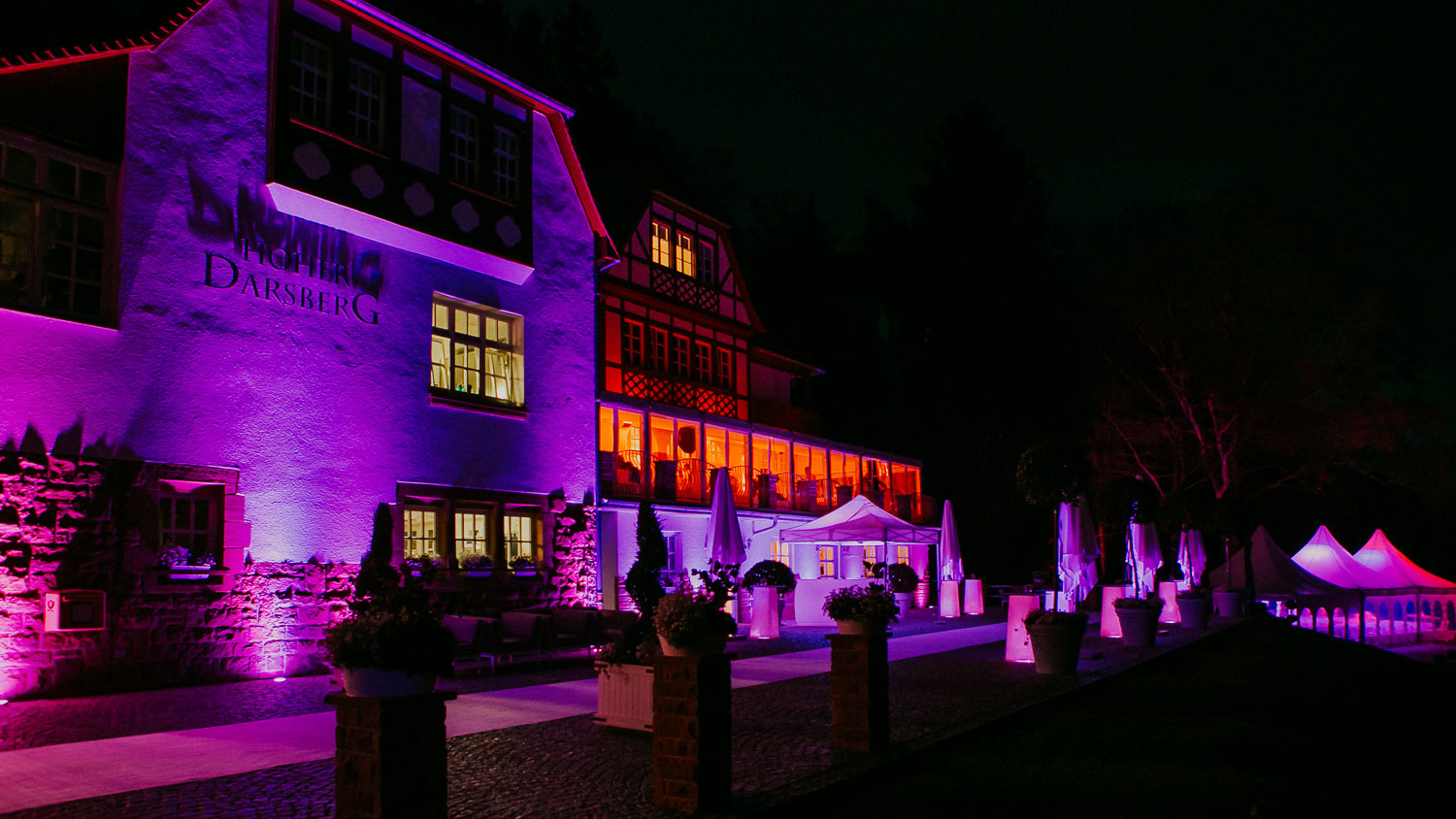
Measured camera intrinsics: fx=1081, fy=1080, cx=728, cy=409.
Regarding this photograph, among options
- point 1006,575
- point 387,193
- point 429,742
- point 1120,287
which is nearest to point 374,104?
point 387,193

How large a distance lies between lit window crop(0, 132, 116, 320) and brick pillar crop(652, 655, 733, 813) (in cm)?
970

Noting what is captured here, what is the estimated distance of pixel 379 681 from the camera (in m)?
4.59

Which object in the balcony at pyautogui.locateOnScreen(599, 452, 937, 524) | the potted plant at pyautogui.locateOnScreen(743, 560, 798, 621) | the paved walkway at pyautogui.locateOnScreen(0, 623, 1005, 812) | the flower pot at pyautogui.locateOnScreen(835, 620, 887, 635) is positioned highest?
the balcony at pyautogui.locateOnScreen(599, 452, 937, 524)

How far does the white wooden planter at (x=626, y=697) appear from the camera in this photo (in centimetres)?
854

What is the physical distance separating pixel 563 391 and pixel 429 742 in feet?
47.0

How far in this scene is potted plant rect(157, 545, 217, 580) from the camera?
12750 millimetres

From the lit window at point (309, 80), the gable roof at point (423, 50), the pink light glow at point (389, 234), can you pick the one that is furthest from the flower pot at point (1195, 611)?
the lit window at point (309, 80)

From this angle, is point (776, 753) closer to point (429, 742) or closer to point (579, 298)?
point (429, 742)

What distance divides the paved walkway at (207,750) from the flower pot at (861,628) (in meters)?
3.06

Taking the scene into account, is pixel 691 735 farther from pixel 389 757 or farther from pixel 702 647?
pixel 389 757

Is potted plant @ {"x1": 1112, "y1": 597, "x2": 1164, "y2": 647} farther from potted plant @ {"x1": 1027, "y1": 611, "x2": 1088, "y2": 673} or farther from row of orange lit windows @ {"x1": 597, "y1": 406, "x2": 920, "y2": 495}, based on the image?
row of orange lit windows @ {"x1": 597, "y1": 406, "x2": 920, "y2": 495}

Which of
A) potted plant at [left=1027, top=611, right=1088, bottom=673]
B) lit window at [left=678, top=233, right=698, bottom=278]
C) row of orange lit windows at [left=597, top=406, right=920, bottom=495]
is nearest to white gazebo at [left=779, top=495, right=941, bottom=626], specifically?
row of orange lit windows at [left=597, top=406, right=920, bottom=495]

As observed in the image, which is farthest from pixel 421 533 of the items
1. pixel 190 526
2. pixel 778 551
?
pixel 778 551

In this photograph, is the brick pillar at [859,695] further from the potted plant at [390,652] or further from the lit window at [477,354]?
the lit window at [477,354]
